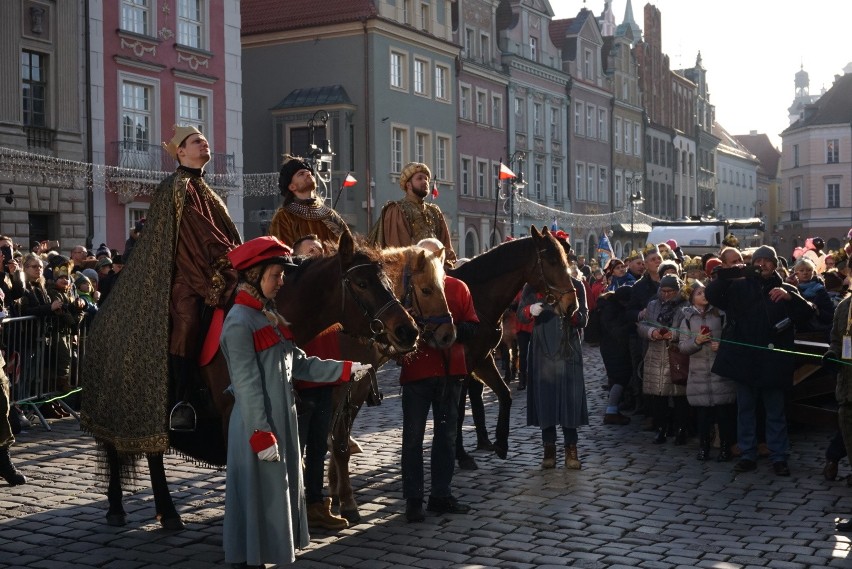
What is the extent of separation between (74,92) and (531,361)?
2031cm

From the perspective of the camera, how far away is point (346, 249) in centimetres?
693

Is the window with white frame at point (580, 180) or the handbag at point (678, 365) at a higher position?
the window with white frame at point (580, 180)

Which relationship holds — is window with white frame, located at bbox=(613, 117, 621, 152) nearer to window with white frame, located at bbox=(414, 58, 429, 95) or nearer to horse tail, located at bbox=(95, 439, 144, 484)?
window with white frame, located at bbox=(414, 58, 429, 95)

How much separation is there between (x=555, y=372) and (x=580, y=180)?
51062 mm

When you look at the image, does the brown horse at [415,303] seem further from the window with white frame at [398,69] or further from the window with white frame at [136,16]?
the window with white frame at [398,69]

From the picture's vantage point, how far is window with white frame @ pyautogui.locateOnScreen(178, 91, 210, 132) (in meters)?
32.5

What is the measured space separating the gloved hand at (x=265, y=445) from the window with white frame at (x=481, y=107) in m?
44.0

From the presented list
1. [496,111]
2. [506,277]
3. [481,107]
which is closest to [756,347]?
[506,277]

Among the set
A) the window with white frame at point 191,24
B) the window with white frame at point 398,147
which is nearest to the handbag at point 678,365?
the window with white frame at point 191,24

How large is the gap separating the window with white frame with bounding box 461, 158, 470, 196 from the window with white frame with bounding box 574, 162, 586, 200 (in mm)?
12870

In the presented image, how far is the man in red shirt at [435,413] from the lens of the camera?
26.8 feet

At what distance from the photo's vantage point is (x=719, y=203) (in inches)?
3605

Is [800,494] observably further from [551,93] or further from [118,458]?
[551,93]

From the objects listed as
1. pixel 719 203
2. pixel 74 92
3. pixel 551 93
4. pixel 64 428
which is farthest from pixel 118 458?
pixel 719 203
